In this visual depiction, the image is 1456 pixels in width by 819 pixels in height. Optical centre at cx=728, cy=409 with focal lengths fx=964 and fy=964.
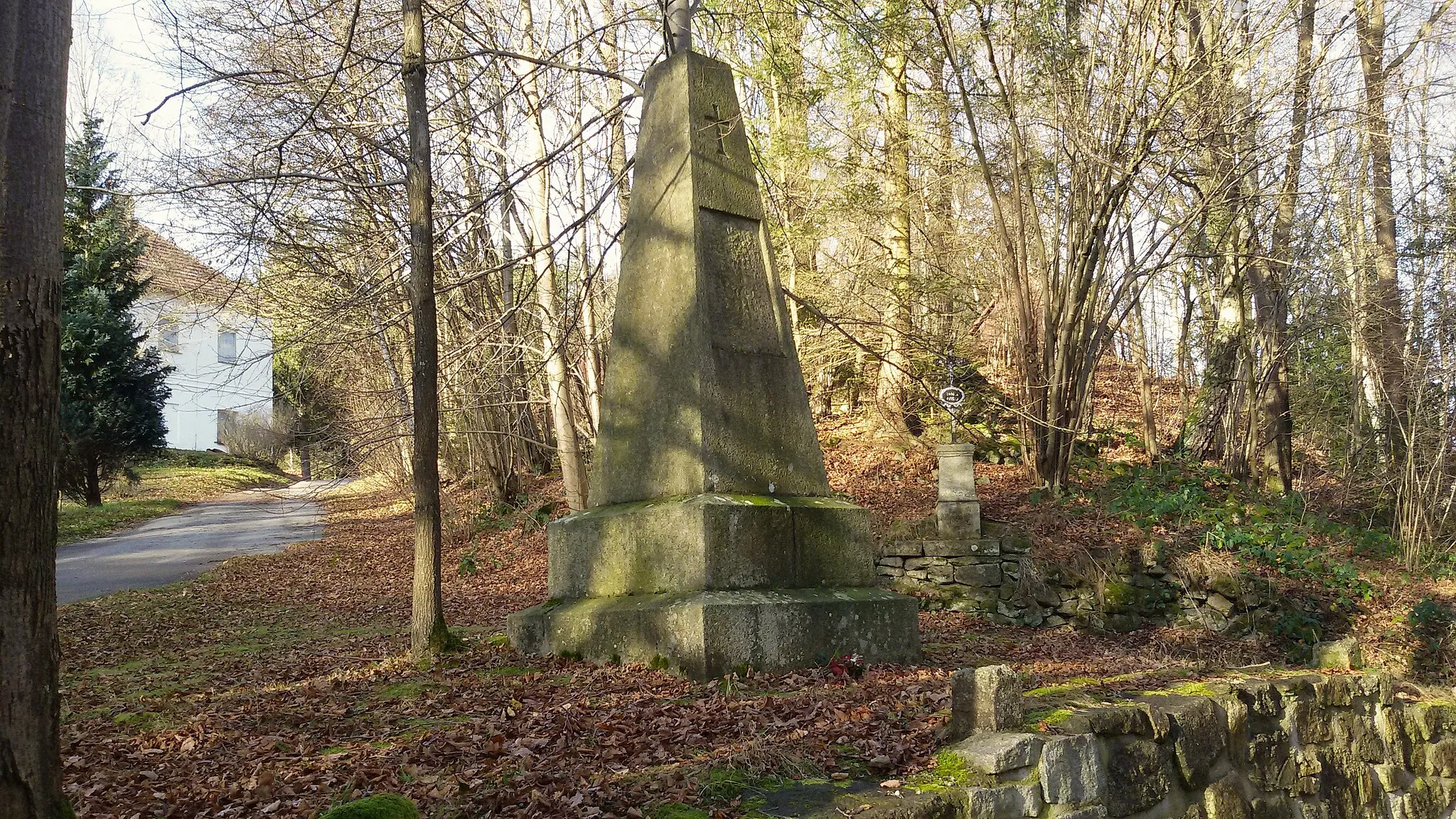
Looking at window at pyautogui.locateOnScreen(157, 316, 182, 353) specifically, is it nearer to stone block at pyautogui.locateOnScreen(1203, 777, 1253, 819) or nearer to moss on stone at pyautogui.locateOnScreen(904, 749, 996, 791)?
moss on stone at pyautogui.locateOnScreen(904, 749, 996, 791)

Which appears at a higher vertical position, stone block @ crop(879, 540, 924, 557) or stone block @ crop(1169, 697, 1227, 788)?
stone block @ crop(879, 540, 924, 557)

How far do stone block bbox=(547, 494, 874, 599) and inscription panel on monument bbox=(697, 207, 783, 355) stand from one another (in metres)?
1.01

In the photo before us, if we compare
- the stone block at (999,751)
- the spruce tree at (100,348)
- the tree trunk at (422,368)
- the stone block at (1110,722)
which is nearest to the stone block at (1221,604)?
the stone block at (1110,722)

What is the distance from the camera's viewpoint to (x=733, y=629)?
16.8 ft

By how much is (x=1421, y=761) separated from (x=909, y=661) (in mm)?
4027

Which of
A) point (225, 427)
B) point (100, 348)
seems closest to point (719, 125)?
point (100, 348)

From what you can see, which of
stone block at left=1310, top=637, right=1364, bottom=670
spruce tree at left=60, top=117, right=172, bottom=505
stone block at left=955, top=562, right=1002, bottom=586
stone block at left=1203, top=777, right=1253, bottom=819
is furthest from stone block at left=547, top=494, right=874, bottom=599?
spruce tree at left=60, top=117, right=172, bottom=505

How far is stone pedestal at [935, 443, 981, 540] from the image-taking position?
10625 millimetres

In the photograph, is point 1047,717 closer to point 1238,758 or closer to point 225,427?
point 1238,758

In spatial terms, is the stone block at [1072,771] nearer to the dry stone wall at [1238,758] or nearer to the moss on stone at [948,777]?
the dry stone wall at [1238,758]

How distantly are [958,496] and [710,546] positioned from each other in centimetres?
608

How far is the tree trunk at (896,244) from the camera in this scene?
14.3m

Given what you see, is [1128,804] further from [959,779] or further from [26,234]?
[26,234]

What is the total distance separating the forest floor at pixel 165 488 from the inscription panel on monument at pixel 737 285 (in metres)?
16.3
